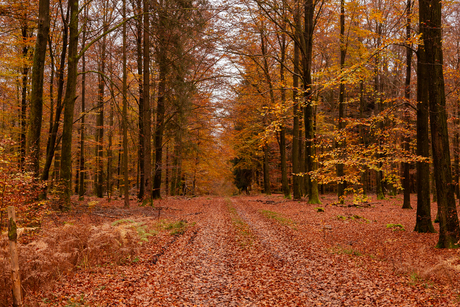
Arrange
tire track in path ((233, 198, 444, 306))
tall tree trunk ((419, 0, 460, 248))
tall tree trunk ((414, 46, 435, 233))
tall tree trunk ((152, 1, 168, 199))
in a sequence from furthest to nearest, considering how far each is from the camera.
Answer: tall tree trunk ((152, 1, 168, 199))
tall tree trunk ((414, 46, 435, 233))
tall tree trunk ((419, 0, 460, 248))
tire track in path ((233, 198, 444, 306))

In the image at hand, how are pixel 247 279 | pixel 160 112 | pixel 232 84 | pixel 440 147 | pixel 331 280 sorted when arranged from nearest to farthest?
pixel 331 280 < pixel 247 279 < pixel 440 147 < pixel 160 112 < pixel 232 84

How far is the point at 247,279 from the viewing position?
5.71 metres

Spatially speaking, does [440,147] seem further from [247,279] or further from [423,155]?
[247,279]

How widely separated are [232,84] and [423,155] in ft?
50.8

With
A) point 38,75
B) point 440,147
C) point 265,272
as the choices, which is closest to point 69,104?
point 38,75

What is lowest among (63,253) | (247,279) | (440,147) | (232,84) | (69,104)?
(247,279)

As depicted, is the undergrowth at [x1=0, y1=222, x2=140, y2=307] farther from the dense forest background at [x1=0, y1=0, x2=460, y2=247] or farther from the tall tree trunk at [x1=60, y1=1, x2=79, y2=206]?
the tall tree trunk at [x1=60, y1=1, x2=79, y2=206]

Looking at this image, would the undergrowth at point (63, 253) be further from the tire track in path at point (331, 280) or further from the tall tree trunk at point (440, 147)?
the tall tree trunk at point (440, 147)

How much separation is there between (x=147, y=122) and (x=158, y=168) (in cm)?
471

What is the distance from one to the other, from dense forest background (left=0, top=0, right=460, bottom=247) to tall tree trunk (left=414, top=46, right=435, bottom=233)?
0.05m


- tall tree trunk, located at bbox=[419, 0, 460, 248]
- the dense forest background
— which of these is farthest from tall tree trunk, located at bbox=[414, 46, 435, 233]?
tall tree trunk, located at bbox=[419, 0, 460, 248]

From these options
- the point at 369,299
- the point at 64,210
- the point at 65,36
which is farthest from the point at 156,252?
the point at 65,36

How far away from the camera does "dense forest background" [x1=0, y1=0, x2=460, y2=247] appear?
8938 mm

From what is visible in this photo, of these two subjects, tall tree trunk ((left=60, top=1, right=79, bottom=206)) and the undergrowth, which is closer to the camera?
the undergrowth
